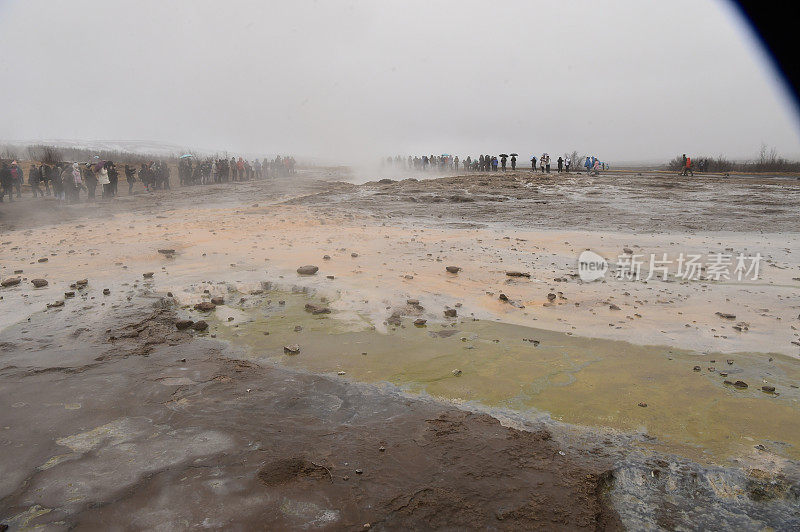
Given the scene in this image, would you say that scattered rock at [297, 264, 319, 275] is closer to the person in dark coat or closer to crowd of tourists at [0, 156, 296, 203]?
crowd of tourists at [0, 156, 296, 203]

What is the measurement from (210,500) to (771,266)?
10022 mm

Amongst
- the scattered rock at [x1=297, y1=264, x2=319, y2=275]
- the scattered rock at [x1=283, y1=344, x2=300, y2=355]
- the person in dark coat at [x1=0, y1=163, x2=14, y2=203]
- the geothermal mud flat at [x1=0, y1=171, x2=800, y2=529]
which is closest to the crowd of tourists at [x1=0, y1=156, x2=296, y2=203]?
the person in dark coat at [x1=0, y1=163, x2=14, y2=203]

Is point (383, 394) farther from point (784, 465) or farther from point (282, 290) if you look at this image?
point (282, 290)

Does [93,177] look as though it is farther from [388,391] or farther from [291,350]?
[388,391]

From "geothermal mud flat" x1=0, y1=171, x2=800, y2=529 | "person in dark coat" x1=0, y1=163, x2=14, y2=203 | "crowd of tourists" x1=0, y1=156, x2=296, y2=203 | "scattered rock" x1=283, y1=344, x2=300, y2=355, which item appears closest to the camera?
"geothermal mud flat" x1=0, y1=171, x2=800, y2=529

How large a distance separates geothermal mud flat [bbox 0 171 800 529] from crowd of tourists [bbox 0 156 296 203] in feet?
38.5

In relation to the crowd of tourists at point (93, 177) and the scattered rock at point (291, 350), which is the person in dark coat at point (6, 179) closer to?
the crowd of tourists at point (93, 177)

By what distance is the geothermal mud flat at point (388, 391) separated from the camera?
2.66 meters

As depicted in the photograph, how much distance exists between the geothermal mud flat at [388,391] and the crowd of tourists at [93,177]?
1174 centimetres

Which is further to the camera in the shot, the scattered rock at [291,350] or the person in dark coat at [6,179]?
the person in dark coat at [6,179]

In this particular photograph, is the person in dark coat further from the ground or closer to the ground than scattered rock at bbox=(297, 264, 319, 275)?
further from the ground

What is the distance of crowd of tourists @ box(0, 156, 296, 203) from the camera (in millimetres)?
19172

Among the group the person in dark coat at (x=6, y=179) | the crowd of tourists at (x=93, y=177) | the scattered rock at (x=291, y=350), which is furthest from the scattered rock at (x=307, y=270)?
the person in dark coat at (x=6, y=179)

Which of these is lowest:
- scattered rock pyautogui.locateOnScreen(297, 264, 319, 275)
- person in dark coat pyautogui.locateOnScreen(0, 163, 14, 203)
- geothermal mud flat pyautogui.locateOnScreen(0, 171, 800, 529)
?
geothermal mud flat pyautogui.locateOnScreen(0, 171, 800, 529)
